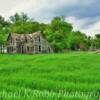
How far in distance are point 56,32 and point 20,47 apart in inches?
425

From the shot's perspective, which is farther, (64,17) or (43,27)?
(43,27)

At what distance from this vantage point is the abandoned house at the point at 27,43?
277 feet

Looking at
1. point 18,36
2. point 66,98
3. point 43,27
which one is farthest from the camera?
point 43,27

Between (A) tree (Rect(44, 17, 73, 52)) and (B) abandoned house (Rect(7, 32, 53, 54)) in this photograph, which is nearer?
(B) abandoned house (Rect(7, 32, 53, 54))

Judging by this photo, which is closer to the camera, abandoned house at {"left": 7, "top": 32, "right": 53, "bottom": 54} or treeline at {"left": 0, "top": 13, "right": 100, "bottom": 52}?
abandoned house at {"left": 7, "top": 32, "right": 53, "bottom": 54}

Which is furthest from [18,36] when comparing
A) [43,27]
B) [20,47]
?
[43,27]

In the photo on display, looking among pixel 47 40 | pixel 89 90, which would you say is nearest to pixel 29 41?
pixel 47 40

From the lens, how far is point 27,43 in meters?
85.5

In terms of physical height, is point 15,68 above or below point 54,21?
below

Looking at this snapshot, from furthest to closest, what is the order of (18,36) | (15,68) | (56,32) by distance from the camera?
(56,32), (18,36), (15,68)

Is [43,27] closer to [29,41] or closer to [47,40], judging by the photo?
[47,40]

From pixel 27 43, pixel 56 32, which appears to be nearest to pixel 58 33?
pixel 56 32

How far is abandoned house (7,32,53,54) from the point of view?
84.6 m

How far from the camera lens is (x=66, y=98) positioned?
8711 millimetres
